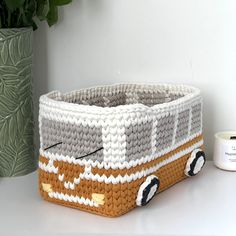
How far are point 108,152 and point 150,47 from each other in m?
0.33

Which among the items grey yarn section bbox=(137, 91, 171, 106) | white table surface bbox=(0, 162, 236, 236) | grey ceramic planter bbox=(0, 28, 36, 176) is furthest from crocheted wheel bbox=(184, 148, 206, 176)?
grey ceramic planter bbox=(0, 28, 36, 176)

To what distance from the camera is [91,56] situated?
1.03 meters

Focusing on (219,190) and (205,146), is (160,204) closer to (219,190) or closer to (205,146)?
(219,190)

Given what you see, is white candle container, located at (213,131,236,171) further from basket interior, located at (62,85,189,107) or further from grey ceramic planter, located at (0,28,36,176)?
grey ceramic planter, located at (0,28,36,176)

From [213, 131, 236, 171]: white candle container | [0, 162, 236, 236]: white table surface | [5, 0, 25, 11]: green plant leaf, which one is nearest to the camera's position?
[0, 162, 236, 236]: white table surface

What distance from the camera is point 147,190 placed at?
771mm

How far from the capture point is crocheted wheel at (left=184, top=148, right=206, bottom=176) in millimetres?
890

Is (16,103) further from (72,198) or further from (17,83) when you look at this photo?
(72,198)

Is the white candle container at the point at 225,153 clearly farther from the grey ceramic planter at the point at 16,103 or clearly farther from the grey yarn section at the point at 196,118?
the grey ceramic planter at the point at 16,103

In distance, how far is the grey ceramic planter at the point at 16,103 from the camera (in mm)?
877

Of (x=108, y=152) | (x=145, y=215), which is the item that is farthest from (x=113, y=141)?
(x=145, y=215)

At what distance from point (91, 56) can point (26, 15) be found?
168mm

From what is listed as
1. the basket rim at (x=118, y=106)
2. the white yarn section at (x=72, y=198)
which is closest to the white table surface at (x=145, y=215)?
the white yarn section at (x=72, y=198)

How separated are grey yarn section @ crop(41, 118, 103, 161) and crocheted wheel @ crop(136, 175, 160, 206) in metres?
0.08
